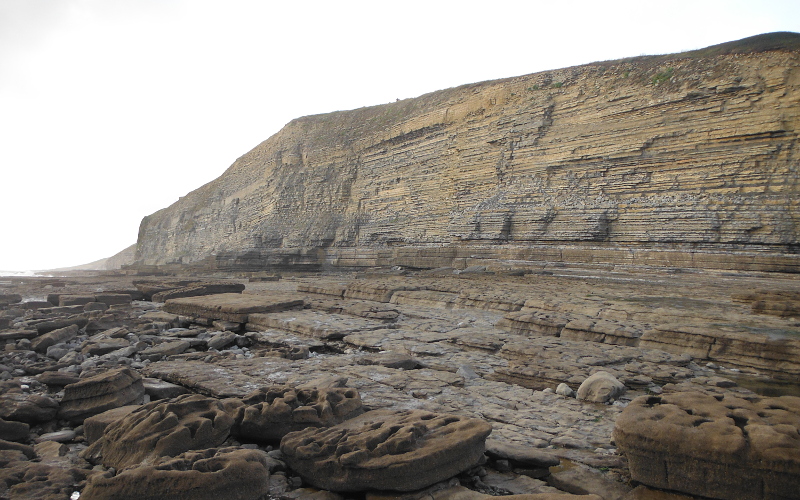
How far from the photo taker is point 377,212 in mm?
29297

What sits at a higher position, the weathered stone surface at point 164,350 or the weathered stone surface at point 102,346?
the weathered stone surface at point 102,346

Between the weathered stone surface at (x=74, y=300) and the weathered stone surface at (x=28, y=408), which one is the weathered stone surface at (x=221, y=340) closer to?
the weathered stone surface at (x=28, y=408)

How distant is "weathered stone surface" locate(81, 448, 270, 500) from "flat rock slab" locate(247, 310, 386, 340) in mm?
4390

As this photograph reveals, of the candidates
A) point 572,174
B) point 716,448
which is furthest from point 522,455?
point 572,174

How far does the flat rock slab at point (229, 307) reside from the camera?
8016 mm

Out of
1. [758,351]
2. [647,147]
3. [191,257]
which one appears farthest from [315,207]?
[758,351]

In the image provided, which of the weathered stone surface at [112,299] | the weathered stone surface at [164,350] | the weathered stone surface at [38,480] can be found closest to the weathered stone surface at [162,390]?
the weathered stone surface at [38,480]

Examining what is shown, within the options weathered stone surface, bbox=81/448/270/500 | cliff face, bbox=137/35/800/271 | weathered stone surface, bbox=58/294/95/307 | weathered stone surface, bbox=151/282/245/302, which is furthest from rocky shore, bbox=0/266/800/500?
cliff face, bbox=137/35/800/271

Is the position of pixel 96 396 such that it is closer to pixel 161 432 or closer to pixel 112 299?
pixel 161 432

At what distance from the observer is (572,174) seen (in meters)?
19.7

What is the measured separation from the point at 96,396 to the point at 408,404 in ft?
8.27

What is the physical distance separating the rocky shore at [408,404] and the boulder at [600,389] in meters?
0.02

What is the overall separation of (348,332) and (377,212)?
2273 cm

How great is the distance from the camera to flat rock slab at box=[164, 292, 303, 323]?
802cm
